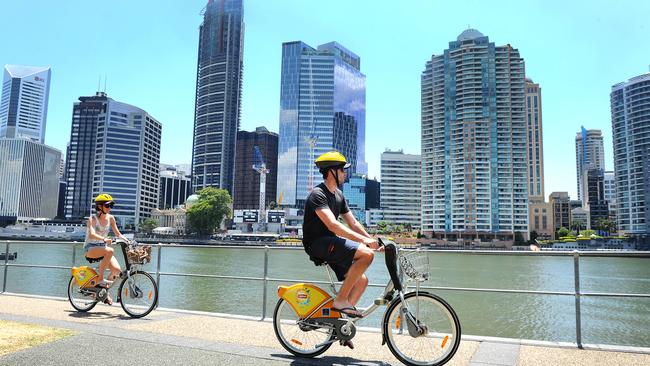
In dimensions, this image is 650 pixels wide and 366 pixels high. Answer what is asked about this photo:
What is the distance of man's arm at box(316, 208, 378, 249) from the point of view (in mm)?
4473

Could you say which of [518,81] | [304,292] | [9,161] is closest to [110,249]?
[304,292]

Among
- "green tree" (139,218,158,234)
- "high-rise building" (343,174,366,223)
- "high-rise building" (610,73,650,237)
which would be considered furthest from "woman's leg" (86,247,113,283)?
"high-rise building" (343,174,366,223)

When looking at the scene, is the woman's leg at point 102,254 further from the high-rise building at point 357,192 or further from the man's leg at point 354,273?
the high-rise building at point 357,192

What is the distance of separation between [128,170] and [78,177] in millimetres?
24926

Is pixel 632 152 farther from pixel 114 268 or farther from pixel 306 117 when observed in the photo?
pixel 114 268

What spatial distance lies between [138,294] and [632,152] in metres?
184

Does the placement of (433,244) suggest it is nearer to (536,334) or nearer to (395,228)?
(395,228)

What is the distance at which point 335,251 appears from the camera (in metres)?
4.68

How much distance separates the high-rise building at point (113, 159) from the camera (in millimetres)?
183500

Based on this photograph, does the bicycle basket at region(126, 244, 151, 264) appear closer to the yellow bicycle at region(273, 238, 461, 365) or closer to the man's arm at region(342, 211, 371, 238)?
the yellow bicycle at region(273, 238, 461, 365)

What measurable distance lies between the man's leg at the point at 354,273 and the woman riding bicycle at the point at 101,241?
485 centimetres

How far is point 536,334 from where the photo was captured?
53.5 ft

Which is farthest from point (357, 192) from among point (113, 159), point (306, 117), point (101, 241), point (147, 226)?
point (101, 241)

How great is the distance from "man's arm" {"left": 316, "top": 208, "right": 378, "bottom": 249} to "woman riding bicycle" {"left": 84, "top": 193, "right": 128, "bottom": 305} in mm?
4868
